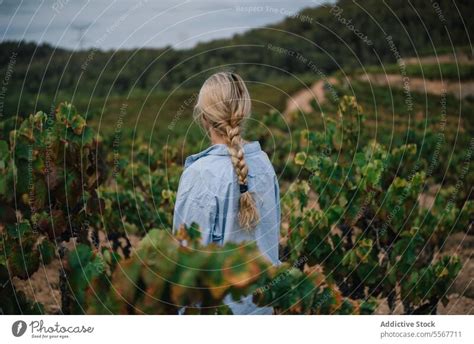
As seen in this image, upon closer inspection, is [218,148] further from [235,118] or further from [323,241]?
[323,241]

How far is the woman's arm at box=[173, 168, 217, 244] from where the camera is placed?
272 cm

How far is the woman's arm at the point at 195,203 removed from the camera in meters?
2.72

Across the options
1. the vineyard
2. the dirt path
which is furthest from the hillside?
the vineyard

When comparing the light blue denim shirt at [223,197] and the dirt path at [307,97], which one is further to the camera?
the dirt path at [307,97]

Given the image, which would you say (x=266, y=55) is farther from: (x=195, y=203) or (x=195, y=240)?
(x=195, y=240)

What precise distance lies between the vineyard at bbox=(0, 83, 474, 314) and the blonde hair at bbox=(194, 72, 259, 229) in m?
0.40

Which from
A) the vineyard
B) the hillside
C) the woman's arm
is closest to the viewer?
the vineyard

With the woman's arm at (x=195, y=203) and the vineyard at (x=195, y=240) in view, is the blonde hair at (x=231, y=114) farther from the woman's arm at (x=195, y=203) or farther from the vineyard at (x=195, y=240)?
the vineyard at (x=195, y=240)

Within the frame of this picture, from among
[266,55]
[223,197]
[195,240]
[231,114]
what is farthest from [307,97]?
[195,240]

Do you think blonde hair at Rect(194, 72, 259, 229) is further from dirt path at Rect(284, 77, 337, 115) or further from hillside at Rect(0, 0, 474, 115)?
dirt path at Rect(284, 77, 337, 115)

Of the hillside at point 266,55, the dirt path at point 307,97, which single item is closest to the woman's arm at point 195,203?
the hillside at point 266,55

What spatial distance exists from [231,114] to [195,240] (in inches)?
30.3

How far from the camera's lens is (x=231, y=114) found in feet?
9.27

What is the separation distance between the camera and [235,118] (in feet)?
9.32
